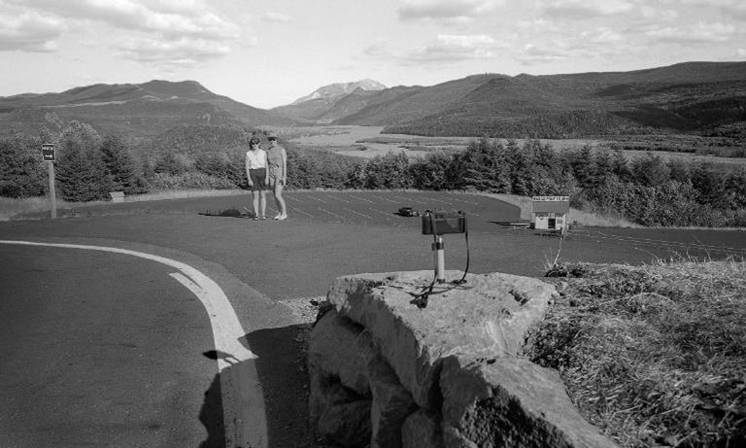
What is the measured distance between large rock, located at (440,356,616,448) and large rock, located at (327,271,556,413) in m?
0.19

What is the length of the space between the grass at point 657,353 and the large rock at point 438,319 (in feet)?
0.62

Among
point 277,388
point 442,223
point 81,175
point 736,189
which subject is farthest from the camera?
point 736,189

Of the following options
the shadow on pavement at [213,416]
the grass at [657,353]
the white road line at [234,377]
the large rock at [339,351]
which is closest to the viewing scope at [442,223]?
the grass at [657,353]

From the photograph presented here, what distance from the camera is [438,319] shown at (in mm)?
3541

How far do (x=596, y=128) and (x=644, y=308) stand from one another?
636 ft

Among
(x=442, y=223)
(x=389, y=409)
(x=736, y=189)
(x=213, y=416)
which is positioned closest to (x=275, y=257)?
(x=213, y=416)

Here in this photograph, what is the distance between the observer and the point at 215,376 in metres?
5.23

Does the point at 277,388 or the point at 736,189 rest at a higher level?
the point at 277,388

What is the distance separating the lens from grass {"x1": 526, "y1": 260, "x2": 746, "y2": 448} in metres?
2.42

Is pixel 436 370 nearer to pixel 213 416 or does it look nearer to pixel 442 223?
pixel 442 223

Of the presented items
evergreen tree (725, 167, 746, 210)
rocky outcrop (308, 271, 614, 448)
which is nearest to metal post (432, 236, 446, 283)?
rocky outcrop (308, 271, 614, 448)

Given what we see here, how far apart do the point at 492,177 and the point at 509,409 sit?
63.3 meters

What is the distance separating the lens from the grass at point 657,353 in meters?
2.42

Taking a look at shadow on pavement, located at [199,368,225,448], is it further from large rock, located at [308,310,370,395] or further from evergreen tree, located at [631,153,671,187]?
evergreen tree, located at [631,153,671,187]
